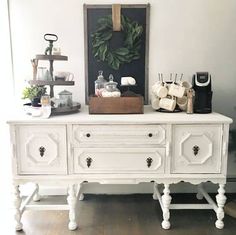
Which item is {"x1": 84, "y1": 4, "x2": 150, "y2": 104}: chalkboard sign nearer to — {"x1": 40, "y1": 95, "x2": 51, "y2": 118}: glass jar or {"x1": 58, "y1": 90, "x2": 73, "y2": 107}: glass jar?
{"x1": 58, "y1": 90, "x2": 73, "y2": 107}: glass jar

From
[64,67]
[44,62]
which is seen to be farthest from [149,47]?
[44,62]

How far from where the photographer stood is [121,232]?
2037mm

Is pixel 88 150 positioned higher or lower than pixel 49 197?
higher

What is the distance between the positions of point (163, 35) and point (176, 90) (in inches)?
22.2

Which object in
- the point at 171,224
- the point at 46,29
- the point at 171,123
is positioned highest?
the point at 46,29

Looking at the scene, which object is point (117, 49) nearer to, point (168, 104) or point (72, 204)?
point (168, 104)

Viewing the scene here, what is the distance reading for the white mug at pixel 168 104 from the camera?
2166 mm

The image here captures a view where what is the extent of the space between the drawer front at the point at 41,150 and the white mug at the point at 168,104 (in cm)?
80

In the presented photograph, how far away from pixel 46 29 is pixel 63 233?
167 cm

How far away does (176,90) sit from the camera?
2176 millimetres

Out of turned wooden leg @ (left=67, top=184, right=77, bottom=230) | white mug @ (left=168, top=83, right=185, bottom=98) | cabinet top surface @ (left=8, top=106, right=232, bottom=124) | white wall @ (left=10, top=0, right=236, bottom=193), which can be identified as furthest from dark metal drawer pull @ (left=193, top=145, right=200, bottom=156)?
turned wooden leg @ (left=67, top=184, right=77, bottom=230)

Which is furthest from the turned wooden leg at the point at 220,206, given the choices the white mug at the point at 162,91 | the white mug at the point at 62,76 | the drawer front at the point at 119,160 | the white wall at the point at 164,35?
the white mug at the point at 62,76

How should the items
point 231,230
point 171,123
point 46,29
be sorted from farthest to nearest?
point 46,29, point 231,230, point 171,123

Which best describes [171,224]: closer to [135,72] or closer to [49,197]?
[49,197]
